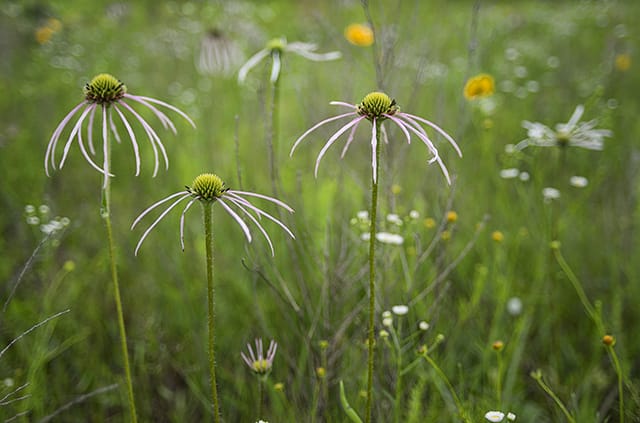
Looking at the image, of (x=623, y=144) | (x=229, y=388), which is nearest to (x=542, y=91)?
(x=623, y=144)

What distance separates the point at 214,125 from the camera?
277 centimetres

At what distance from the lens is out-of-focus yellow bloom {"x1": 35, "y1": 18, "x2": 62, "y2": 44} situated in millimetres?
2635

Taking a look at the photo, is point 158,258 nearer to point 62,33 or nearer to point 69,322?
point 69,322

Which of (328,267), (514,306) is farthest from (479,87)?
(328,267)

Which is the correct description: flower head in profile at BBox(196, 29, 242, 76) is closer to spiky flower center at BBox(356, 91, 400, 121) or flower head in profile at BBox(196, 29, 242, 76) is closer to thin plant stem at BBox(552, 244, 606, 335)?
thin plant stem at BBox(552, 244, 606, 335)

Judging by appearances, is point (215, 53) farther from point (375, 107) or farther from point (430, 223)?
point (375, 107)

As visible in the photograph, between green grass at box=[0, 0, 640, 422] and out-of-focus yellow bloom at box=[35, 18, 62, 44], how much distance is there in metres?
0.10

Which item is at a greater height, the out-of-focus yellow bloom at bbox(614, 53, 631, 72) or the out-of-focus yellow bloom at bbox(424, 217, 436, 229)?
the out-of-focus yellow bloom at bbox(614, 53, 631, 72)

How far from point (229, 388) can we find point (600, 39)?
346 cm

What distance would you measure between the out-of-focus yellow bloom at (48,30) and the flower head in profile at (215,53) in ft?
2.47

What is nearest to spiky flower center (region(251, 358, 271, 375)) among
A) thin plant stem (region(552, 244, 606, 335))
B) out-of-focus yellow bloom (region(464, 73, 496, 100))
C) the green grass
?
the green grass

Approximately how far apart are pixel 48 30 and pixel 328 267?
2.41m

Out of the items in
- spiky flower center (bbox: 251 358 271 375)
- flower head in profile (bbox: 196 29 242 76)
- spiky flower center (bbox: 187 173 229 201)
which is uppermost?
flower head in profile (bbox: 196 29 242 76)

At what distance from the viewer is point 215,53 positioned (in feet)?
9.82
